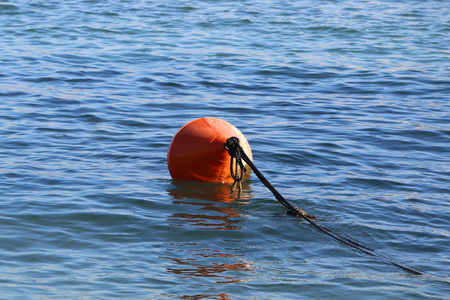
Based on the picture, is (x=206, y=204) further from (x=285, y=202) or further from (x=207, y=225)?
(x=285, y=202)

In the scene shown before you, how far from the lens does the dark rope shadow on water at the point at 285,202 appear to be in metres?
6.61

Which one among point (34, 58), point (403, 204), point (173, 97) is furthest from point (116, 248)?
point (34, 58)

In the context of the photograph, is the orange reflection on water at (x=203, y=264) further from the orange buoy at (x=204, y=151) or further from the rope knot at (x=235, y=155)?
the orange buoy at (x=204, y=151)

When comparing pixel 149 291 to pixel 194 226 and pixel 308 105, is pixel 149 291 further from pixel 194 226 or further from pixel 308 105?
pixel 308 105

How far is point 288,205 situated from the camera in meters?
7.30

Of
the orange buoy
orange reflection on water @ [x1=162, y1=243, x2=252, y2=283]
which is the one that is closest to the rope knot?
the orange buoy

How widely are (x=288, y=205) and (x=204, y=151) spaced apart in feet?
4.45

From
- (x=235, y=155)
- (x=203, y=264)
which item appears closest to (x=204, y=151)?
(x=235, y=155)

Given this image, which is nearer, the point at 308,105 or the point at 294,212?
the point at 294,212

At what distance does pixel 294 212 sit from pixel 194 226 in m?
1.02

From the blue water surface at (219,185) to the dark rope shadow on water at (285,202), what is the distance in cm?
9

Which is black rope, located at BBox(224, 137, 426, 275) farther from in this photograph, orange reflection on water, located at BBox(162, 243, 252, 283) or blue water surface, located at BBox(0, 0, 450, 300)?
orange reflection on water, located at BBox(162, 243, 252, 283)

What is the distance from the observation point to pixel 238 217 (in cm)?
767

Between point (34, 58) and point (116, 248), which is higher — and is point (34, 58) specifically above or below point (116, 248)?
above
